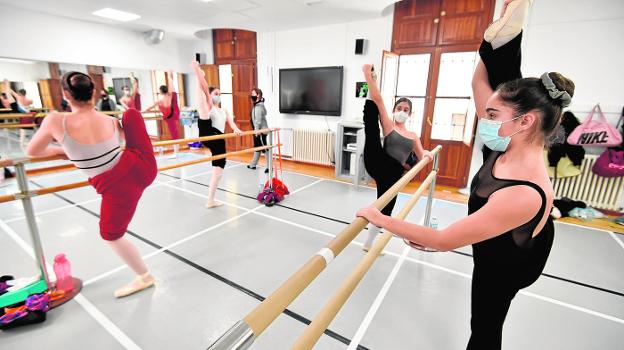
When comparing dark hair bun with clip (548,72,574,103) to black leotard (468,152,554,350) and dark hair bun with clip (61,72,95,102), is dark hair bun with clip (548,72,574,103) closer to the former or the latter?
black leotard (468,152,554,350)

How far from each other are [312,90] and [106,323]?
5744 mm

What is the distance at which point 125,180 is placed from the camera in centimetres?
203

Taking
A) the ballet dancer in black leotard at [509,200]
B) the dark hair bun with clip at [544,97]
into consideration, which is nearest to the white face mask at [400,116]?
the ballet dancer in black leotard at [509,200]

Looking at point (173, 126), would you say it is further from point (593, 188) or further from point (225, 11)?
point (593, 188)

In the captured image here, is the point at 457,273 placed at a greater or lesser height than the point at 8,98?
lesser

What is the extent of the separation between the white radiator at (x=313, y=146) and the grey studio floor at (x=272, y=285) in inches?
108

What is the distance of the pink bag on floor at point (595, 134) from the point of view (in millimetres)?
4094

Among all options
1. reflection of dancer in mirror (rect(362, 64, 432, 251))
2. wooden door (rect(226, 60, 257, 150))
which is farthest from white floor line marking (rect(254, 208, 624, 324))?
wooden door (rect(226, 60, 257, 150))

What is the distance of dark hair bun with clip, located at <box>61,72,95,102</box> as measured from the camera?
185 centimetres

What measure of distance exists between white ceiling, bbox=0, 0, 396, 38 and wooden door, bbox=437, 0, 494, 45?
1.15 m

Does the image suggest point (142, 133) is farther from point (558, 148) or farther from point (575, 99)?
point (575, 99)

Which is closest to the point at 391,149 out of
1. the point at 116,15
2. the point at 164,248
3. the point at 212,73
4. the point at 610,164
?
the point at 164,248

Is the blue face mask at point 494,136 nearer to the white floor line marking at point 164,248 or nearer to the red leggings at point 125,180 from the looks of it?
the red leggings at point 125,180

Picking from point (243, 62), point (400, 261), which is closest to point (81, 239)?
point (400, 261)
